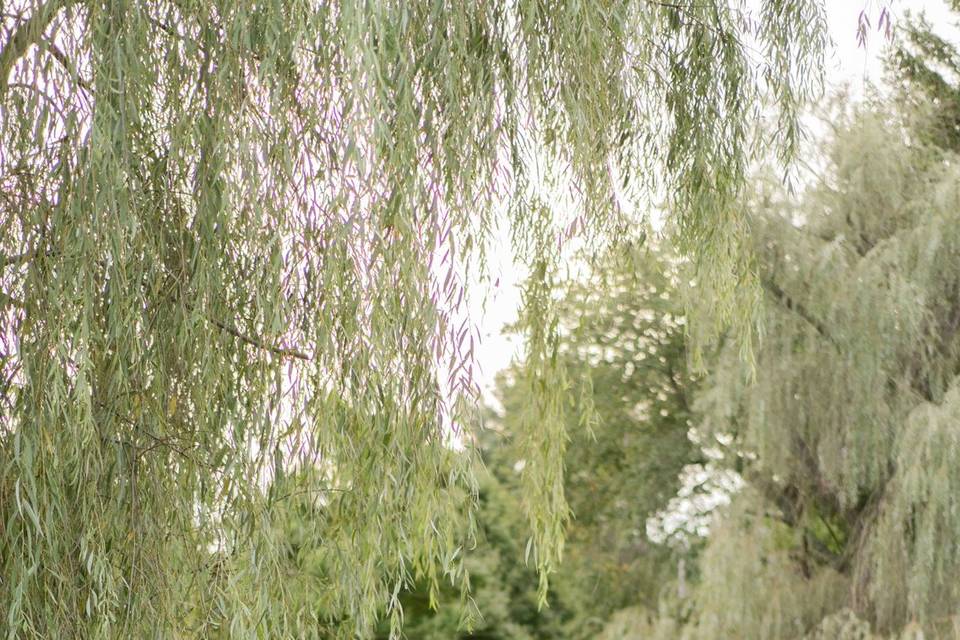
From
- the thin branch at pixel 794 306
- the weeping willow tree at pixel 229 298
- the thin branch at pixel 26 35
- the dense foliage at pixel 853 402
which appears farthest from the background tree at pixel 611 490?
the thin branch at pixel 26 35

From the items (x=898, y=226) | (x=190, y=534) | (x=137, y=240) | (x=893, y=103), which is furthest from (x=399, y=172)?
(x=893, y=103)

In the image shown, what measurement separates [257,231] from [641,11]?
3.97 feet

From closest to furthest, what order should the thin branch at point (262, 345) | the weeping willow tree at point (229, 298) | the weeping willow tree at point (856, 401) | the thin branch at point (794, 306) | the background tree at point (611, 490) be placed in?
the weeping willow tree at point (229, 298), the thin branch at point (262, 345), the weeping willow tree at point (856, 401), the thin branch at point (794, 306), the background tree at point (611, 490)

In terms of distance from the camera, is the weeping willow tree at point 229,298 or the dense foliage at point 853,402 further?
the dense foliage at point 853,402

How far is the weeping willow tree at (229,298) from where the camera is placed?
2.22 m

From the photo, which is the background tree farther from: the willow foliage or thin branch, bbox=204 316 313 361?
thin branch, bbox=204 316 313 361

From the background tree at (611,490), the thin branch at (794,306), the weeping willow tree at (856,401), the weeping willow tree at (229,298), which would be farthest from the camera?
the background tree at (611,490)

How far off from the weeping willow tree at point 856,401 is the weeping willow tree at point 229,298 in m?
4.96

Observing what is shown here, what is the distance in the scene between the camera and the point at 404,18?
7.82 feet

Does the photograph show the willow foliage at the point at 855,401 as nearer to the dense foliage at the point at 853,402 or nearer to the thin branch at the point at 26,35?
the dense foliage at the point at 853,402

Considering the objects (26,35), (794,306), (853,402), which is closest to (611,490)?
(794,306)

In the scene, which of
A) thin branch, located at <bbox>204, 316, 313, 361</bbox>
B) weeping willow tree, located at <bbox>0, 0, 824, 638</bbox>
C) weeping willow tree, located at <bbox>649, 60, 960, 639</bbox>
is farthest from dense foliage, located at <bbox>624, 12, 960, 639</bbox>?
thin branch, located at <bbox>204, 316, 313, 361</bbox>

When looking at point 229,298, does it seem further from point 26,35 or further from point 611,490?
point 611,490

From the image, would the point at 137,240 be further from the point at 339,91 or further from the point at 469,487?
the point at 469,487
